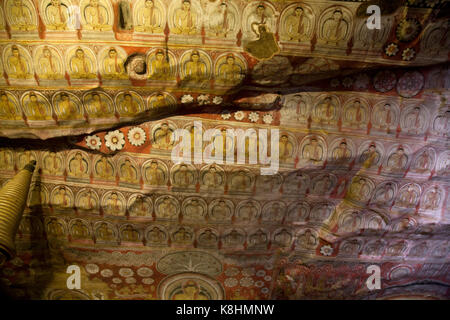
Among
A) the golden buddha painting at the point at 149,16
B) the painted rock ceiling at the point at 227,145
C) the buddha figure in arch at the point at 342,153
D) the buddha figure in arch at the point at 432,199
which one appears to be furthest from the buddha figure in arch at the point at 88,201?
the buddha figure in arch at the point at 432,199

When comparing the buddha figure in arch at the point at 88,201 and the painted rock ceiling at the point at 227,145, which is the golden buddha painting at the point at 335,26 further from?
the buddha figure in arch at the point at 88,201

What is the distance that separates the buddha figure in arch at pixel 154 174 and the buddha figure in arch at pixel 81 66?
1401 mm

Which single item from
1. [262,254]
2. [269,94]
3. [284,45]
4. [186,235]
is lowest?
[262,254]

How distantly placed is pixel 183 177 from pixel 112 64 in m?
1.78

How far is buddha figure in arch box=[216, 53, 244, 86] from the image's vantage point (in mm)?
4488

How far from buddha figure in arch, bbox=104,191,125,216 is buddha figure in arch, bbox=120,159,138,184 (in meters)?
0.28

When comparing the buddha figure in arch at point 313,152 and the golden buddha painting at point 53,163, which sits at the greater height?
the buddha figure in arch at point 313,152

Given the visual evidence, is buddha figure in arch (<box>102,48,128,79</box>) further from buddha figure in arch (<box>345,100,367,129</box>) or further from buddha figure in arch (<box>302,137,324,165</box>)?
buddha figure in arch (<box>345,100,367,129</box>)

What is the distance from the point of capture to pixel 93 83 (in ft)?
→ 14.8

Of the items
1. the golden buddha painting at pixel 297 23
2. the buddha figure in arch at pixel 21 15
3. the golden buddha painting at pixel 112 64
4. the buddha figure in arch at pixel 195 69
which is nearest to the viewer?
the buddha figure in arch at pixel 21 15

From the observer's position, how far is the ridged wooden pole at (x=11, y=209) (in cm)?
358

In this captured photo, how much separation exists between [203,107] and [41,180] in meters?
2.55
